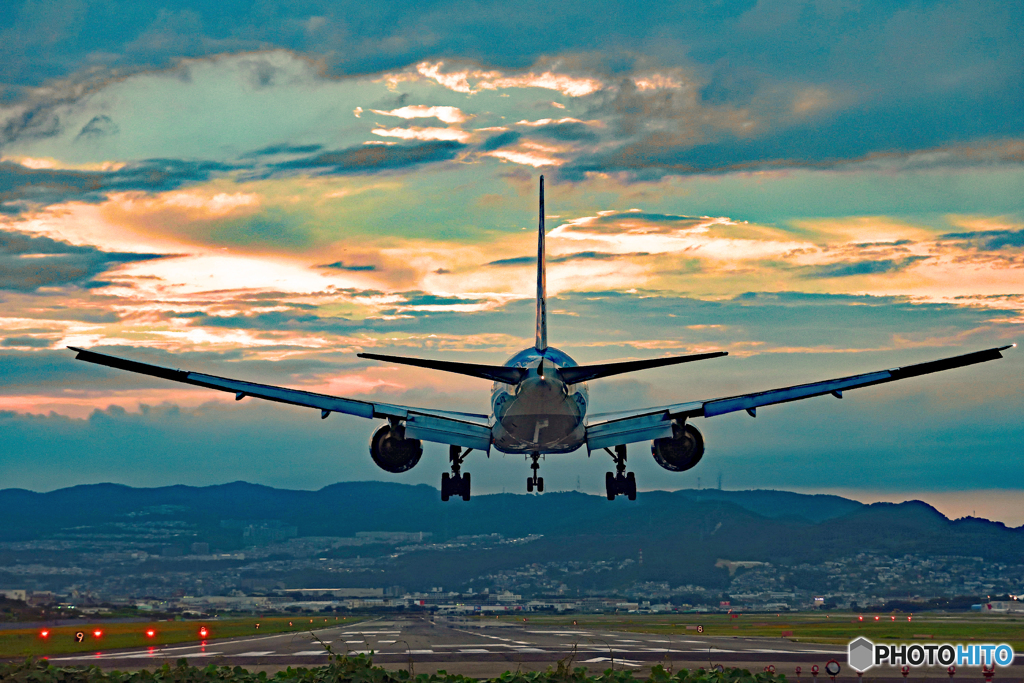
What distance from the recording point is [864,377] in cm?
3825

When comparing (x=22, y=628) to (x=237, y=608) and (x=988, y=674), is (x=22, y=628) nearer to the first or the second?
(x=988, y=674)

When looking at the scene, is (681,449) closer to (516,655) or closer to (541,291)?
(541,291)

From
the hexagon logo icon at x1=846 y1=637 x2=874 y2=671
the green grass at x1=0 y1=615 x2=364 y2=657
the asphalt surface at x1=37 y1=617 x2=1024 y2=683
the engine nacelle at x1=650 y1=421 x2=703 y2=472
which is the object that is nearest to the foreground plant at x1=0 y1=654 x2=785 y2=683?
the engine nacelle at x1=650 y1=421 x2=703 y2=472

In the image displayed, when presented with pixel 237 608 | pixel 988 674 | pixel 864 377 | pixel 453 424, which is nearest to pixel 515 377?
pixel 453 424

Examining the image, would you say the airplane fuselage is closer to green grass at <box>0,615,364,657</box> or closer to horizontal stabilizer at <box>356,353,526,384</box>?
horizontal stabilizer at <box>356,353,526,384</box>

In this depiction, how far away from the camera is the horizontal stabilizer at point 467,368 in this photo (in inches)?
1244

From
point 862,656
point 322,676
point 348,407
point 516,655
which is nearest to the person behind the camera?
point 322,676

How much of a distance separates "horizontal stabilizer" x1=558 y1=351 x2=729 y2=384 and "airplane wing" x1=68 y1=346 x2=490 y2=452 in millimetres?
7092

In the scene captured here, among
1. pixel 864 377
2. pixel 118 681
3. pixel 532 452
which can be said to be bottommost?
pixel 118 681

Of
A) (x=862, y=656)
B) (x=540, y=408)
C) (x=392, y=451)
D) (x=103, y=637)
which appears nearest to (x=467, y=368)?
(x=540, y=408)

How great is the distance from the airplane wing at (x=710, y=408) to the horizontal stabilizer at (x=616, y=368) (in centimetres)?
549

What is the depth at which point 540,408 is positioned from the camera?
121 ft

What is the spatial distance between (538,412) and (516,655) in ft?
125

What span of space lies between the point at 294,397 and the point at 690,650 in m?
48.7
